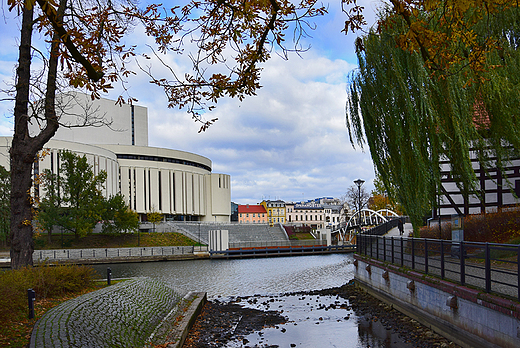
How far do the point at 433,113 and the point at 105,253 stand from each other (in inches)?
1692

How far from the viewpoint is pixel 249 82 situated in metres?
7.45

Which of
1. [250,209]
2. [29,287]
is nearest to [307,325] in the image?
[29,287]

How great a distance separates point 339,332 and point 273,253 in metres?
44.7

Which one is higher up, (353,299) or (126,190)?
(126,190)

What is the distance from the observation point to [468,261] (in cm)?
955

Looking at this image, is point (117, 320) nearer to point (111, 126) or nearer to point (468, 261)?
point (468, 261)

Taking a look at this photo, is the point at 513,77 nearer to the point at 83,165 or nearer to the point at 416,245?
the point at 416,245

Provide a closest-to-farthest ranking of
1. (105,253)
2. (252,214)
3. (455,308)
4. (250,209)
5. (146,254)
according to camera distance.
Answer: (455,308) → (105,253) → (146,254) → (252,214) → (250,209)

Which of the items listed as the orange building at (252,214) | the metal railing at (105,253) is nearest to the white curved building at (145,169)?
the metal railing at (105,253)

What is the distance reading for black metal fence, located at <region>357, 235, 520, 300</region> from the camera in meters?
7.86

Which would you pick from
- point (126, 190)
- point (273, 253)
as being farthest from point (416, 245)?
point (126, 190)

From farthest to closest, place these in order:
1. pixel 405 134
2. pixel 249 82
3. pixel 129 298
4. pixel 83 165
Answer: pixel 83 165 → pixel 405 134 → pixel 129 298 → pixel 249 82

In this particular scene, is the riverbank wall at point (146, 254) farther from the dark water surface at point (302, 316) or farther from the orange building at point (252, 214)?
the orange building at point (252, 214)

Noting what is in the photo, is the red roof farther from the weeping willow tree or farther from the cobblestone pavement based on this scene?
the cobblestone pavement
